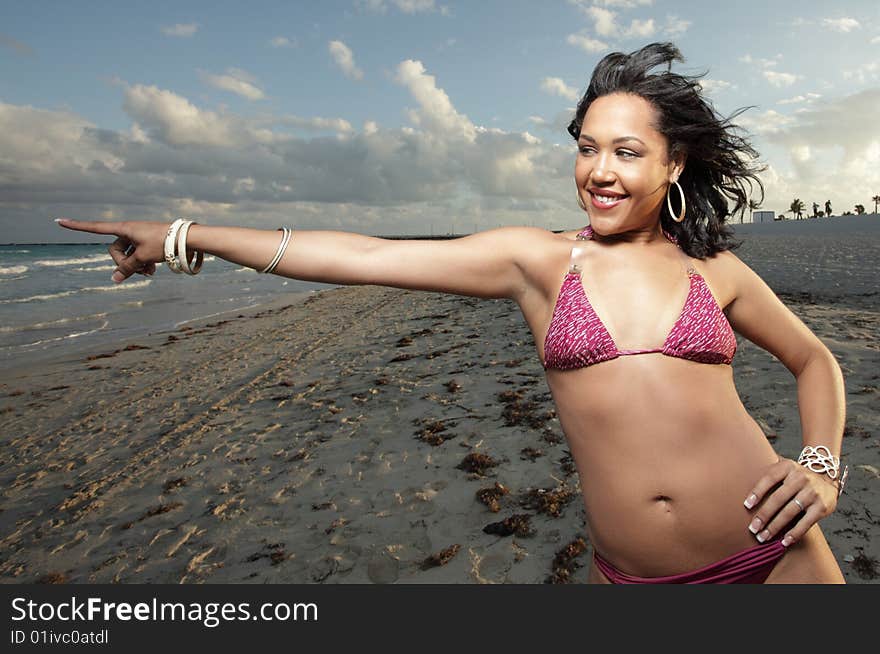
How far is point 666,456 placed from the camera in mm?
2150

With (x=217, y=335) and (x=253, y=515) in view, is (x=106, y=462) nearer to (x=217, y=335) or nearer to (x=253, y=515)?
(x=253, y=515)

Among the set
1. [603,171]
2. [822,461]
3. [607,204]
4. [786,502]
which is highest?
[603,171]

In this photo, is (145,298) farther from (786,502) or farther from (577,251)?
(786,502)

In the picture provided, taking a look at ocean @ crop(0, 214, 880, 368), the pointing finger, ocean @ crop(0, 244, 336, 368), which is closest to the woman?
the pointing finger

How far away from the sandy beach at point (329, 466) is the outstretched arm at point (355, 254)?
2.59 m

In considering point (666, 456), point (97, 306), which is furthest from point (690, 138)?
point (97, 306)

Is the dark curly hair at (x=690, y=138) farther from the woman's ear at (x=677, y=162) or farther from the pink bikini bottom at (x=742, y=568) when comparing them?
the pink bikini bottom at (x=742, y=568)

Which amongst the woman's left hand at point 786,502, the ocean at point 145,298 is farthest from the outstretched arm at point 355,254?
the ocean at point 145,298

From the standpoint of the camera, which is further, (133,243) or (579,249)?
(579,249)

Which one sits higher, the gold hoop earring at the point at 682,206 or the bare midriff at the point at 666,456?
the gold hoop earring at the point at 682,206

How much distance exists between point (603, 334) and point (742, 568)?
102 centimetres

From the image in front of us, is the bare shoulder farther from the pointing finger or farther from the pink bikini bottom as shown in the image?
the pointing finger

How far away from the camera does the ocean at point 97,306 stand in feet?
51.0

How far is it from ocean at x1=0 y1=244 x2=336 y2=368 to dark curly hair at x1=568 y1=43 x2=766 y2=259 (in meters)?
12.2
